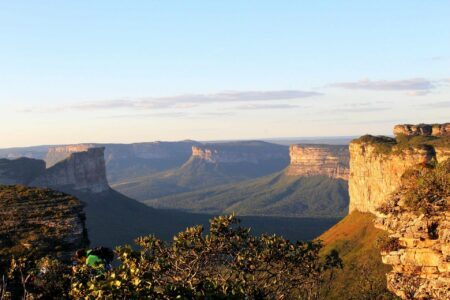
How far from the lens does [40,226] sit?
55.8 m

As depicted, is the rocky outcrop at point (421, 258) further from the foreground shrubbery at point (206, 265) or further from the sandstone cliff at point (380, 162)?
the sandstone cliff at point (380, 162)

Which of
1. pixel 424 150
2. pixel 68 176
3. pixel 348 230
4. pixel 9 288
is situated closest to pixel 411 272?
pixel 9 288

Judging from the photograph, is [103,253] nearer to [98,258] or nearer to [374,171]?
[98,258]

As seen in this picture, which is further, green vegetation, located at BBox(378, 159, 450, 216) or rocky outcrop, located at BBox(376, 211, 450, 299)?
green vegetation, located at BBox(378, 159, 450, 216)

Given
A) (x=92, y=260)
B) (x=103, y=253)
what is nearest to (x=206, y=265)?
(x=103, y=253)

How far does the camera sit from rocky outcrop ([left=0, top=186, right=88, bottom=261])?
50.1m

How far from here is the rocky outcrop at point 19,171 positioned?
175 metres

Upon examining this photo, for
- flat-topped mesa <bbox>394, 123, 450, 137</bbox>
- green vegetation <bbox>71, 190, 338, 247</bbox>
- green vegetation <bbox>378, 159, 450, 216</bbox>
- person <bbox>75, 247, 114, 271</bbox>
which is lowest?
green vegetation <bbox>71, 190, 338, 247</bbox>

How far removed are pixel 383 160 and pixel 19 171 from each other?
12763 cm

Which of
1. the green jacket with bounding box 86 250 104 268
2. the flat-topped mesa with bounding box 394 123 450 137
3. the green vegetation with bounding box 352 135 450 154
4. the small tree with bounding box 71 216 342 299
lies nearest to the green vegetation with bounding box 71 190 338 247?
the green vegetation with bounding box 352 135 450 154

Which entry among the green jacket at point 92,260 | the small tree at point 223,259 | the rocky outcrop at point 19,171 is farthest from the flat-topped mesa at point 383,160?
the rocky outcrop at point 19,171

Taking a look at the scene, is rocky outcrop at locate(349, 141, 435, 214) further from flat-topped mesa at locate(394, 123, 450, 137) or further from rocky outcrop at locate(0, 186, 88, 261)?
rocky outcrop at locate(0, 186, 88, 261)

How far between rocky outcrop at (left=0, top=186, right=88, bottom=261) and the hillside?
101 ft

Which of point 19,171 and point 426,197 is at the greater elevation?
point 426,197
